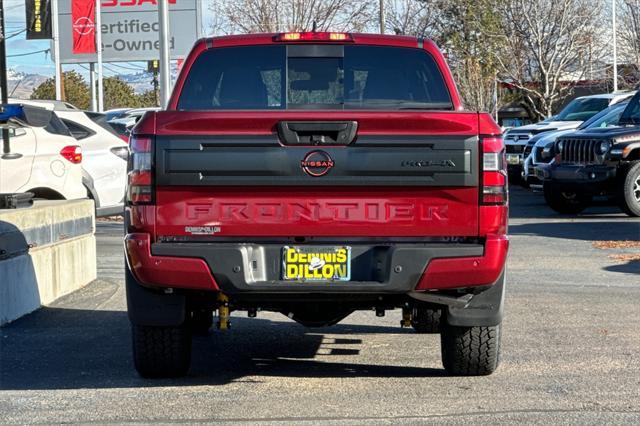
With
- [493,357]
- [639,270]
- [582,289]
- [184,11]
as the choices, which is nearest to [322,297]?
[493,357]

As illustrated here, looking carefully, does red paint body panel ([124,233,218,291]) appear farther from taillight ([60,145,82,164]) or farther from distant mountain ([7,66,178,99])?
distant mountain ([7,66,178,99])

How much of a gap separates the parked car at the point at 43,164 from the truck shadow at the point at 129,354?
3.15m

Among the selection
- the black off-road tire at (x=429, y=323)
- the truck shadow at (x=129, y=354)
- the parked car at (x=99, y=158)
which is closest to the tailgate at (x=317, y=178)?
the truck shadow at (x=129, y=354)

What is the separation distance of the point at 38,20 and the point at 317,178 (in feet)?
122

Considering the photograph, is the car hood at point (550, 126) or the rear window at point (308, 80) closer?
the rear window at point (308, 80)

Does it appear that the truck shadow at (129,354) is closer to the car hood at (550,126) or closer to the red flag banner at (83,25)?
the car hood at (550,126)

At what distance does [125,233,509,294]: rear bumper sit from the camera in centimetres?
645

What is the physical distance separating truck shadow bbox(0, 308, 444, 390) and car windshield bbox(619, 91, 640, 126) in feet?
37.6

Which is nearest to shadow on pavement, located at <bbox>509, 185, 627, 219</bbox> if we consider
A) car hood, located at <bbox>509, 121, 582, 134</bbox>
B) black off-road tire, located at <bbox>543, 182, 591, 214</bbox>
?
black off-road tire, located at <bbox>543, 182, 591, 214</bbox>

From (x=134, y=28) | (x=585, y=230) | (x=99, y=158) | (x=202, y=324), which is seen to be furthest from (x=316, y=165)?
(x=134, y=28)

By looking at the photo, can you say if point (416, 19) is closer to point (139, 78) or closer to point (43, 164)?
point (43, 164)

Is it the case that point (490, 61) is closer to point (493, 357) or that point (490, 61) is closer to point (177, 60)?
point (177, 60)

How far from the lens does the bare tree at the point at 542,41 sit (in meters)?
45.6

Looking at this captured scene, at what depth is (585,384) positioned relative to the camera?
6957 mm
